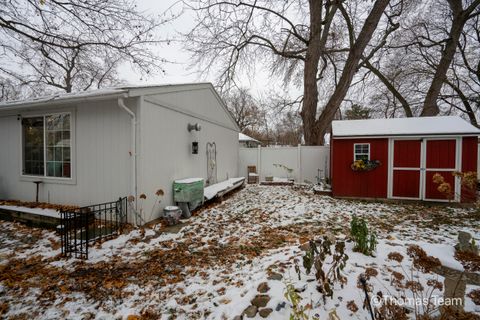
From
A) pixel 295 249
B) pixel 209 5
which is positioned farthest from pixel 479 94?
pixel 295 249

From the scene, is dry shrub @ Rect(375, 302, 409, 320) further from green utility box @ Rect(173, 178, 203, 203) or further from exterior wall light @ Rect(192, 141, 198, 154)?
exterior wall light @ Rect(192, 141, 198, 154)

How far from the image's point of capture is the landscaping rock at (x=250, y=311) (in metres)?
2.02

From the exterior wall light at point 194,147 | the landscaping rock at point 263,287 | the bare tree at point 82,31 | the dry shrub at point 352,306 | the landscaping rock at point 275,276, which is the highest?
the bare tree at point 82,31

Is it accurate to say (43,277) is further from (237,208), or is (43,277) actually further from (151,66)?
(151,66)

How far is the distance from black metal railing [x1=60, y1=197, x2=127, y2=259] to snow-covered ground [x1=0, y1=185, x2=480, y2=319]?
190mm

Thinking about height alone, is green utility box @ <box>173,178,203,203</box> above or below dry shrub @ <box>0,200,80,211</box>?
above

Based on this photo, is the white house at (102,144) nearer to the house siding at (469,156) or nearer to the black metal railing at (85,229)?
the black metal railing at (85,229)

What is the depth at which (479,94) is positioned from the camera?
13359mm

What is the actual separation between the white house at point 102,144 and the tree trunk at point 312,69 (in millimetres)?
6314

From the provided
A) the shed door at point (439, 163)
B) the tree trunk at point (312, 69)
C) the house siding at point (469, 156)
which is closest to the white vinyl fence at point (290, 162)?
the tree trunk at point (312, 69)

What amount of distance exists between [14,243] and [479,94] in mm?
21942

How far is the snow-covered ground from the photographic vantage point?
220cm

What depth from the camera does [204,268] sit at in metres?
3.06

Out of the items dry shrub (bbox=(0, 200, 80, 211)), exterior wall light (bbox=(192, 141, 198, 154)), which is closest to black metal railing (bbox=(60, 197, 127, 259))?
dry shrub (bbox=(0, 200, 80, 211))
